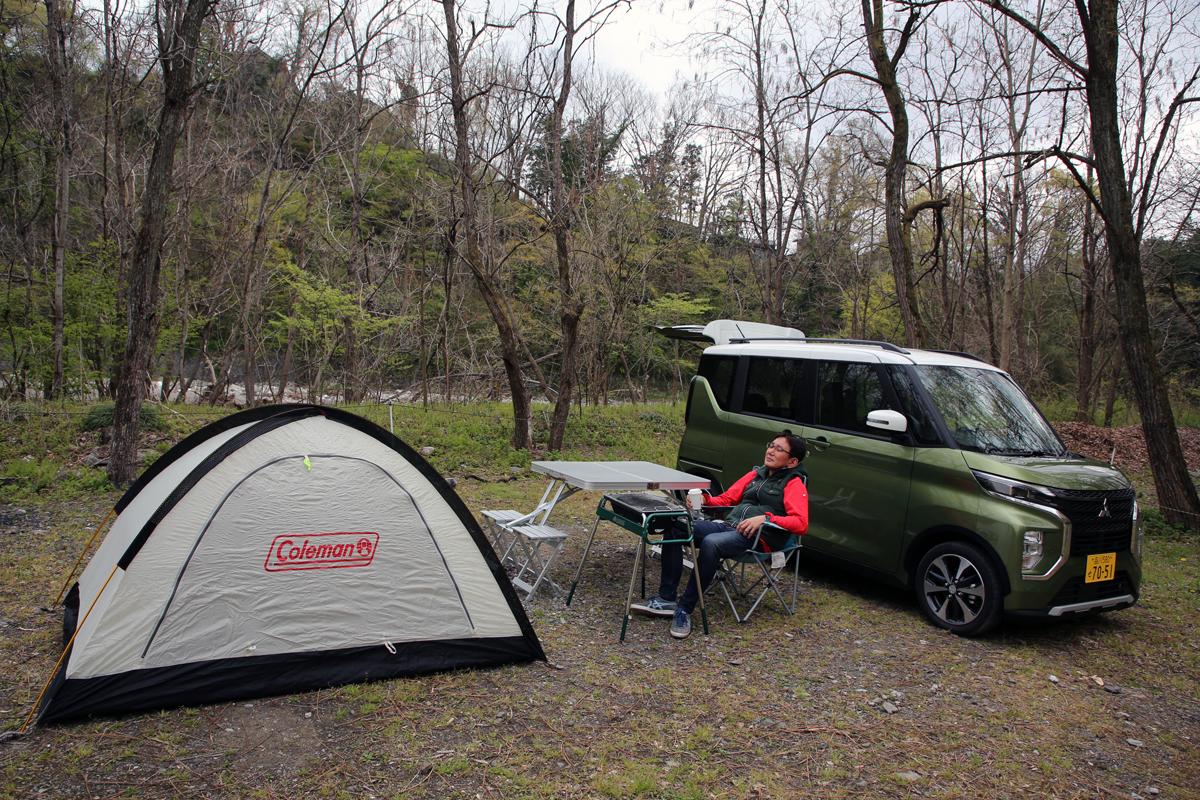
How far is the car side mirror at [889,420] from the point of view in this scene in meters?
5.31

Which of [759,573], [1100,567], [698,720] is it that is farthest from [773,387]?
[698,720]

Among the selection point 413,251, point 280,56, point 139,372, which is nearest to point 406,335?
point 413,251

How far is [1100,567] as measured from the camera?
485 cm

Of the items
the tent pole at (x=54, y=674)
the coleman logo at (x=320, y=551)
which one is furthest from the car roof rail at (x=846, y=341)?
the tent pole at (x=54, y=674)

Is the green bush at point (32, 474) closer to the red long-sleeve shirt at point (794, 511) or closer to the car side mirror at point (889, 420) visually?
the red long-sleeve shirt at point (794, 511)

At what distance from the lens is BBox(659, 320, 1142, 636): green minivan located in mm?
4719

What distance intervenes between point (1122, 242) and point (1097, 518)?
461 cm

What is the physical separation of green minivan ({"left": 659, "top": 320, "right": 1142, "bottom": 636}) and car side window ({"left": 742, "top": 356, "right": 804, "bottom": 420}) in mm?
12

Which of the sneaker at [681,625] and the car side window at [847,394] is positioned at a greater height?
the car side window at [847,394]

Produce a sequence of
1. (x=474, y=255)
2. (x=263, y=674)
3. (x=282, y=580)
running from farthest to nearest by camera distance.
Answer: (x=474, y=255) → (x=282, y=580) → (x=263, y=674)

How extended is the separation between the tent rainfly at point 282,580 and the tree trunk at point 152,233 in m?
3.81

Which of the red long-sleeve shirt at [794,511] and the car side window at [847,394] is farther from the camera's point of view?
the car side window at [847,394]

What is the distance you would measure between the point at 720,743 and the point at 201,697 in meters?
2.47

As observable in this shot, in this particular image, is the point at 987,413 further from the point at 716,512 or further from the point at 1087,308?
the point at 1087,308
